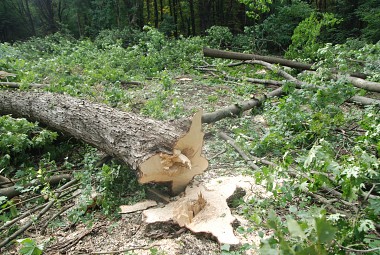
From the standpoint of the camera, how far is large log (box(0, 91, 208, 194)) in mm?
2549

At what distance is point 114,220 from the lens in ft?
8.52

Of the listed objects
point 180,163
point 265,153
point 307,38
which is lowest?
point 265,153

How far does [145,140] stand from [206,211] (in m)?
0.80

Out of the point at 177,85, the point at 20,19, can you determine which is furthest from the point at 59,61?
the point at 20,19

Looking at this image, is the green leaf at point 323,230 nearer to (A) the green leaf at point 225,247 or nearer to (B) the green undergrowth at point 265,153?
(B) the green undergrowth at point 265,153

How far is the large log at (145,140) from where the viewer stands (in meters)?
2.55

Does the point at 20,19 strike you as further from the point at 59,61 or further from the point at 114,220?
the point at 114,220

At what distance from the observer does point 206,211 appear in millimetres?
2438

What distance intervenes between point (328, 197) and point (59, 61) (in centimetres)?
696

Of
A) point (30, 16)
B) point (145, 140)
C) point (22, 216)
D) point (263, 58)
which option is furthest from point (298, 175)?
point (30, 16)

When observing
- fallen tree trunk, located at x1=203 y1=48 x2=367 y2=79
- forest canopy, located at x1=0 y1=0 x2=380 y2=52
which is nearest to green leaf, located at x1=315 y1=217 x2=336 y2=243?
fallen tree trunk, located at x1=203 y1=48 x2=367 y2=79

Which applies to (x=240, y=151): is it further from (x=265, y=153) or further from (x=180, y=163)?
(x=180, y=163)

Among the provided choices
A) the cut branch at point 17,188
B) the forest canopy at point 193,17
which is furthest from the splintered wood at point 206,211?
the forest canopy at point 193,17

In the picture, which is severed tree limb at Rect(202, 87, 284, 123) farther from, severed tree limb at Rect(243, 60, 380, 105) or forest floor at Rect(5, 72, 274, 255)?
forest floor at Rect(5, 72, 274, 255)
